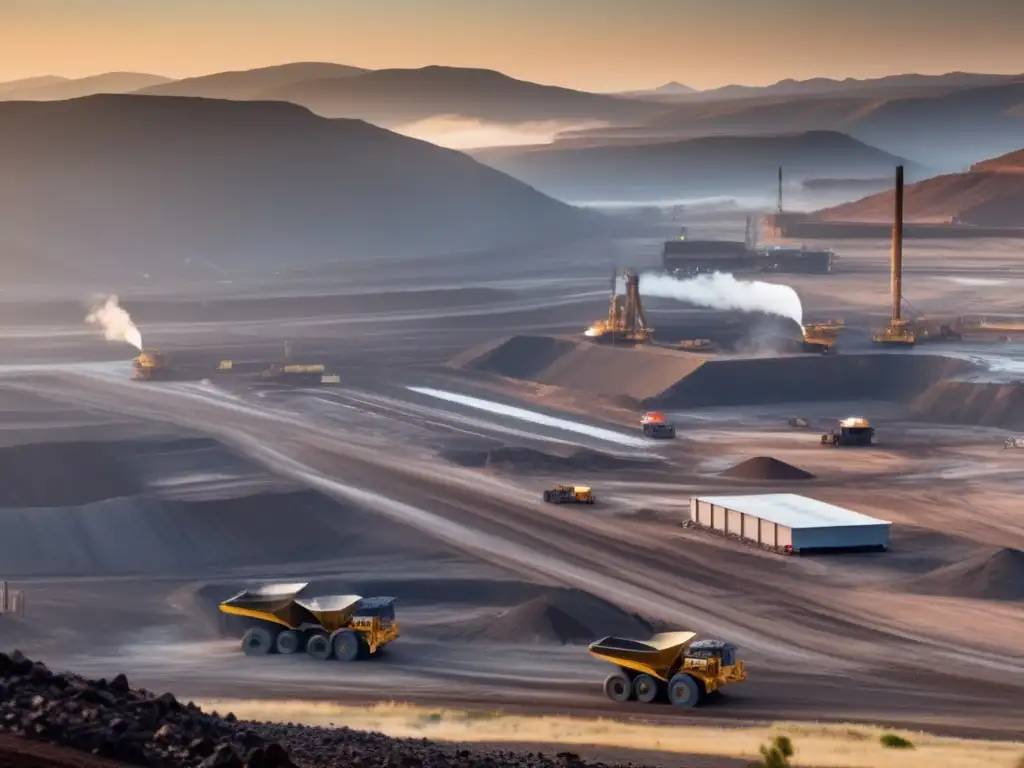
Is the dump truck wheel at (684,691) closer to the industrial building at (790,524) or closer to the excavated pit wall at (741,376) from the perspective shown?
the industrial building at (790,524)

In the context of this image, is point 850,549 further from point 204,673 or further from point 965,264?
point 965,264

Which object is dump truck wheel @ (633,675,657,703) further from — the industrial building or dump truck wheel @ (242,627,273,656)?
the industrial building

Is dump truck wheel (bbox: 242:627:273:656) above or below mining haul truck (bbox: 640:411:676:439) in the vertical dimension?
above

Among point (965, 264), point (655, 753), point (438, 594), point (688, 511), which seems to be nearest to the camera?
point (655, 753)

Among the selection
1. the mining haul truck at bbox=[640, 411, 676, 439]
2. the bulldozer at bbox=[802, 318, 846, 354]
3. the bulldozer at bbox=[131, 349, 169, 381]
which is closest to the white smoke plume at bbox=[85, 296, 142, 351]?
the bulldozer at bbox=[131, 349, 169, 381]

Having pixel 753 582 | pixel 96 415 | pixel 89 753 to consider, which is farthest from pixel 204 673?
pixel 96 415

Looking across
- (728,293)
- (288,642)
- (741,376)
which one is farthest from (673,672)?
(728,293)

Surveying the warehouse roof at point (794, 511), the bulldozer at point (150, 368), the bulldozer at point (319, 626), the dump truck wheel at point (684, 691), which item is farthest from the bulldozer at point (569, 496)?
the bulldozer at point (150, 368)
